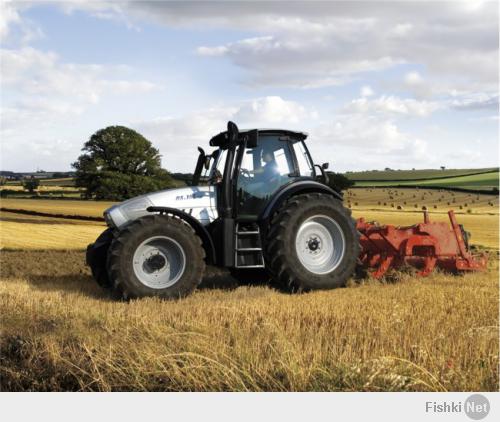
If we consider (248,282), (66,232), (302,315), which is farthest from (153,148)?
(302,315)

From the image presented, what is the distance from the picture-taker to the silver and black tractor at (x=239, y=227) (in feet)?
27.7

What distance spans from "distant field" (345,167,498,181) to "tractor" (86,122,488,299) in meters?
73.6

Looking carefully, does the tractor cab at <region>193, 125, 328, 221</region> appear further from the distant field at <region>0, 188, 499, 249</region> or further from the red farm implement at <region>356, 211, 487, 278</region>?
the distant field at <region>0, 188, 499, 249</region>

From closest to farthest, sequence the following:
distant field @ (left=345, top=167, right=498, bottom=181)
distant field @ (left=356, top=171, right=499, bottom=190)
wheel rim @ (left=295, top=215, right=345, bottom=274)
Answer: wheel rim @ (left=295, top=215, right=345, bottom=274), distant field @ (left=356, top=171, right=499, bottom=190), distant field @ (left=345, top=167, right=498, bottom=181)

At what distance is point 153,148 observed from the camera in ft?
145

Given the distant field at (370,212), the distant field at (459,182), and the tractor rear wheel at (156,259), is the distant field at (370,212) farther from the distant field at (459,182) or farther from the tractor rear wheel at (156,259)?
the tractor rear wheel at (156,259)

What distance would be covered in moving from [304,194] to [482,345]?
443cm

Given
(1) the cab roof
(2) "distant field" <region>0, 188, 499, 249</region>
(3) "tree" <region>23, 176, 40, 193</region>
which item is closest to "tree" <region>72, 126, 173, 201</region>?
(2) "distant field" <region>0, 188, 499, 249</region>

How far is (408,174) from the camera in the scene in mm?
88812

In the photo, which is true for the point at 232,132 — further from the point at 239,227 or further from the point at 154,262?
the point at 154,262

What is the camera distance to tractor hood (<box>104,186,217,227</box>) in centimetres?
897

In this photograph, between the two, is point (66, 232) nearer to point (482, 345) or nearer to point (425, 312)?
point (425, 312)

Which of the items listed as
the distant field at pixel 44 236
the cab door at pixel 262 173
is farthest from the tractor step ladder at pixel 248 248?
the distant field at pixel 44 236

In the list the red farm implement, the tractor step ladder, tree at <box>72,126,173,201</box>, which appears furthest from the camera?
tree at <box>72,126,173,201</box>
